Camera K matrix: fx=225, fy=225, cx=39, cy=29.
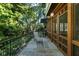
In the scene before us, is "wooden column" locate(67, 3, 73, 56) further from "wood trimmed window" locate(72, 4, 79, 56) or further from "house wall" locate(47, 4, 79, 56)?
"wood trimmed window" locate(72, 4, 79, 56)

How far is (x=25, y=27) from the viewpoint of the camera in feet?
14.8

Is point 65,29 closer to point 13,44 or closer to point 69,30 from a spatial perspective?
point 69,30

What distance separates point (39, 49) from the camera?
Result: 4809mm

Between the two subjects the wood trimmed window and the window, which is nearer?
the wood trimmed window

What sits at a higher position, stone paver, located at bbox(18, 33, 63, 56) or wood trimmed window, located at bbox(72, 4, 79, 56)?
wood trimmed window, located at bbox(72, 4, 79, 56)

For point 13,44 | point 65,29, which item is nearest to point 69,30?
point 65,29

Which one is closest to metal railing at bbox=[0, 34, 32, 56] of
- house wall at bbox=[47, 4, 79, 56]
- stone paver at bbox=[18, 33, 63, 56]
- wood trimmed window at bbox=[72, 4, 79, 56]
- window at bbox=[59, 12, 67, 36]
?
stone paver at bbox=[18, 33, 63, 56]

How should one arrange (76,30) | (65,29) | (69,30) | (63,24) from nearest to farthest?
(76,30) < (69,30) < (65,29) < (63,24)

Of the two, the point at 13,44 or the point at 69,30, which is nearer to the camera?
the point at 69,30

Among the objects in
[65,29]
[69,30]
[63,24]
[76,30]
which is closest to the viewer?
[76,30]

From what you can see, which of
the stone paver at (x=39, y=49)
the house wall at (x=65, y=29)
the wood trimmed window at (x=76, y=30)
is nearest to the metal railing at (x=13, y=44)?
the stone paver at (x=39, y=49)

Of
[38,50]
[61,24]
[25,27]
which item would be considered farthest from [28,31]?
[61,24]

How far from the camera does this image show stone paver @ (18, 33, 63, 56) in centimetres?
472

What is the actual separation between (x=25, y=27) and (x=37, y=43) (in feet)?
1.70
